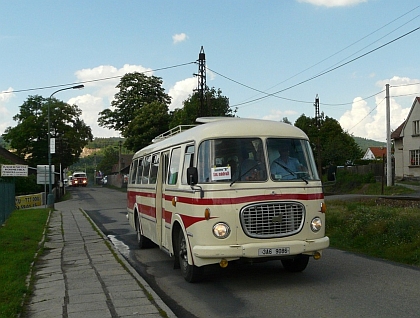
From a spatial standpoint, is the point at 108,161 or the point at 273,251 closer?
the point at 273,251

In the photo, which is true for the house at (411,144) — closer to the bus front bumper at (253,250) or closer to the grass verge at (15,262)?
the grass verge at (15,262)

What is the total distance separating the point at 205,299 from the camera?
7.94 m

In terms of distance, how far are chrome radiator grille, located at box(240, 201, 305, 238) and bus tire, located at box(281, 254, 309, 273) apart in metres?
1.13

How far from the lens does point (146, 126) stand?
64.0 meters

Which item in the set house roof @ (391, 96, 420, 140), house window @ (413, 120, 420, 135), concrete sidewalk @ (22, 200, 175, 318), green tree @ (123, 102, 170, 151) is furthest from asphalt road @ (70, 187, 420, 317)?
green tree @ (123, 102, 170, 151)

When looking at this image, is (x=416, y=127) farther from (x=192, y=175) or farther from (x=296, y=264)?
(x=192, y=175)

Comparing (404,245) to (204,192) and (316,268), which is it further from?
(204,192)

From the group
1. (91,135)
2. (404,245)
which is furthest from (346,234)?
(91,135)

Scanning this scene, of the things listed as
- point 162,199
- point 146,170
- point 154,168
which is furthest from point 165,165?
point 146,170

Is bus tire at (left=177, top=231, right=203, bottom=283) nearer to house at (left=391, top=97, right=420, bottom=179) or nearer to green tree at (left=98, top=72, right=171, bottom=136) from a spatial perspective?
house at (left=391, top=97, right=420, bottom=179)

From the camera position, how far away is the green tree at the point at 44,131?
6981cm

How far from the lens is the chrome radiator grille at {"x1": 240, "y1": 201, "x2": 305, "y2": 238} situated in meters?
8.20

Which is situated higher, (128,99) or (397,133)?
(128,99)

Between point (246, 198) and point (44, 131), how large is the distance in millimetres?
65739
